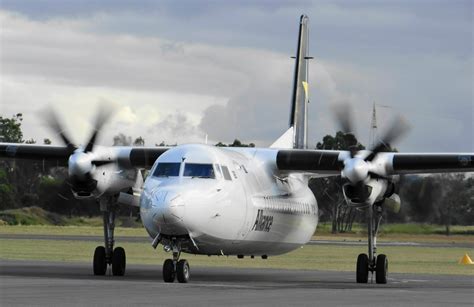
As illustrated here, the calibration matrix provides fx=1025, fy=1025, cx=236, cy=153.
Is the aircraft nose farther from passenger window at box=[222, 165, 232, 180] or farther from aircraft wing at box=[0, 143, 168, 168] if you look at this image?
aircraft wing at box=[0, 143, 168, 168]

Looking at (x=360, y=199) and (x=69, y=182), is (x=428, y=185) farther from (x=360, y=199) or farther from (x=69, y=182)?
(x=69, y=182)

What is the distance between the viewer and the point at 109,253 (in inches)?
1153

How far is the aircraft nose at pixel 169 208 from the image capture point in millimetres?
23125

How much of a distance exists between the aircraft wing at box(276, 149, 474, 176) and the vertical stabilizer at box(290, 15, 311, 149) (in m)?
6.09

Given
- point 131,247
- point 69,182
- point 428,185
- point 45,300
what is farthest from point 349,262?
point 45,300

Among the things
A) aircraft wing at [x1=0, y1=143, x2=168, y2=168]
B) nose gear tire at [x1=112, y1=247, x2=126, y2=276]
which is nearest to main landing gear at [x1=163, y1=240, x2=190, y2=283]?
nose gear tire at [x1=112, y1=247, x2=126, y2=276]

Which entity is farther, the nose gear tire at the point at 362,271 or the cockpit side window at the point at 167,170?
the nose gear tire at the point at 362,271

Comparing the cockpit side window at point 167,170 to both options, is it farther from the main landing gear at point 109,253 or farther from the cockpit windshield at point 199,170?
the main landing gear at point 109,253

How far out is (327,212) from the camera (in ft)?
309

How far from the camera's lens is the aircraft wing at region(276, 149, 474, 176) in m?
28.2

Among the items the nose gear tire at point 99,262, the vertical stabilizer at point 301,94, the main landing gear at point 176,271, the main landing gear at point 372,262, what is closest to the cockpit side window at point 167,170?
the main landing gear at point 176,271

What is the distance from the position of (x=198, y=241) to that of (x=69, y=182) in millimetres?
5656

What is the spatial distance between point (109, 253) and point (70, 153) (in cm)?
326

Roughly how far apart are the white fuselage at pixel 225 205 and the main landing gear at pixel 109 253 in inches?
135
